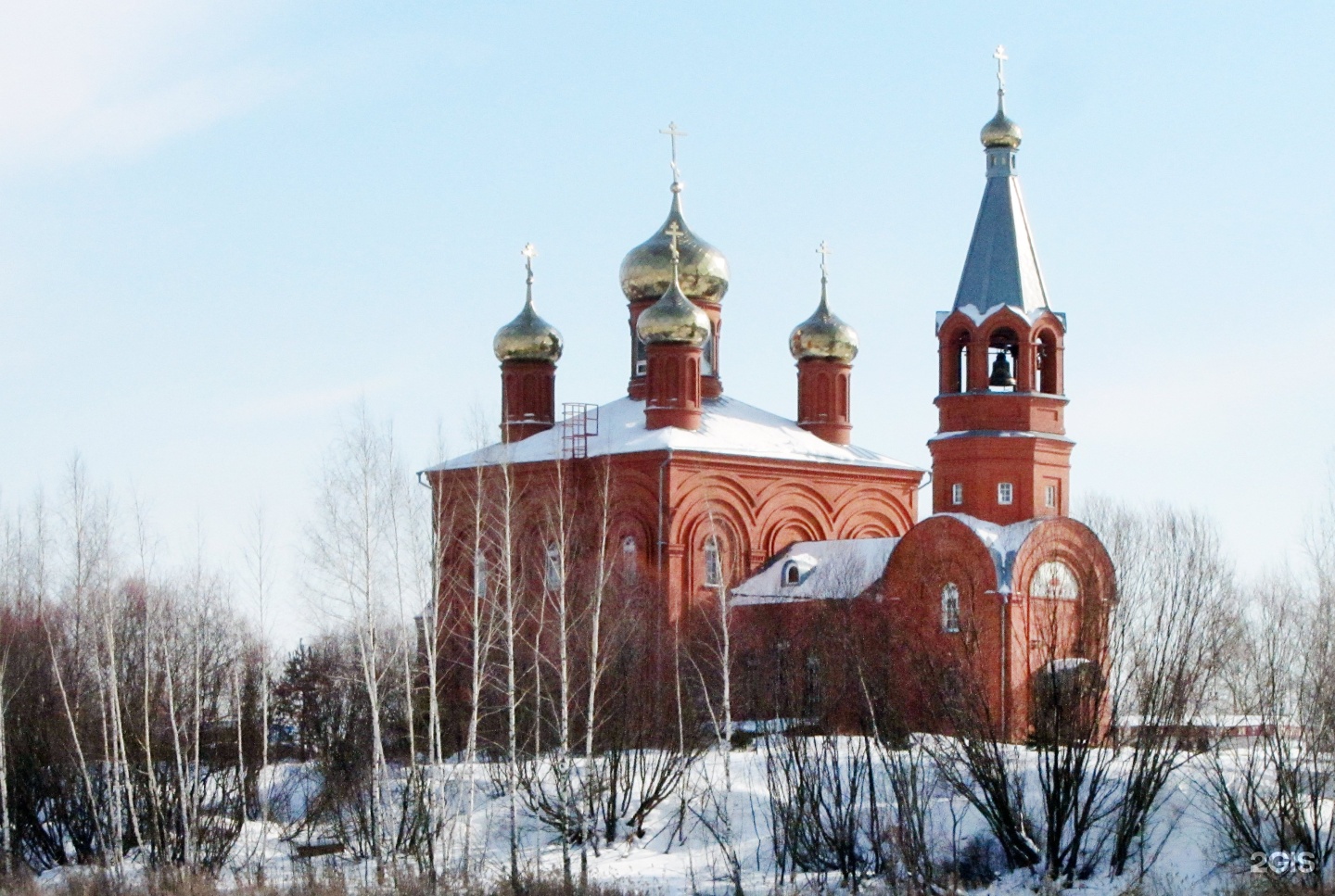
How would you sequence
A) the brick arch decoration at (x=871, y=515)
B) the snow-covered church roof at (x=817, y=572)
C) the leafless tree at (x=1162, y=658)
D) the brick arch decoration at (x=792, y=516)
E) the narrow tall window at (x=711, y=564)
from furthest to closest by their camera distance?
the brick arch decoration at (x=871, y=515), the brick arch decoration at (x=792, y=516), the narrow tall window at (x=711, y=564), the snow-covered church roof at (x=817, y=572), the leafless tree at (x=1162, y=658)

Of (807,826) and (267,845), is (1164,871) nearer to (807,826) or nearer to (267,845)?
(807,826)

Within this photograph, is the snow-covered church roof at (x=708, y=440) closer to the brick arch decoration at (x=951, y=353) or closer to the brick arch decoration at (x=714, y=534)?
the brick arch decoration at (x=714, y=534)

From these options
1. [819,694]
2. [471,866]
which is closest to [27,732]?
[471,866]

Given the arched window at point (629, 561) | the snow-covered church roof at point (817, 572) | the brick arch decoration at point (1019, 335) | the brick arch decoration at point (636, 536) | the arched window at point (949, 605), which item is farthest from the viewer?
the brick arch decoration at point (636, 536)

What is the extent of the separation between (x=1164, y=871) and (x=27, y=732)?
13.1m

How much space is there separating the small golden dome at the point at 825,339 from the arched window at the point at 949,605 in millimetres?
7372

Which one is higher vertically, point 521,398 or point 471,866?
point 521,398

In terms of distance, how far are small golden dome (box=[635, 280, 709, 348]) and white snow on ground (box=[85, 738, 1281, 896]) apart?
752cm

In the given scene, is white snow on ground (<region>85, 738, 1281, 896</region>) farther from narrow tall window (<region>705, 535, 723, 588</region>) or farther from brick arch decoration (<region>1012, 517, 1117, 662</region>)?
narrow tall window (<region>705, 535, 723, 588</region>)

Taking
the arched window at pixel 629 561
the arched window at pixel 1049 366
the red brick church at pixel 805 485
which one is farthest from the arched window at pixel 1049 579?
the arched window at pixel 629 561

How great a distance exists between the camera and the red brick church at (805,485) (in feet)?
76.8

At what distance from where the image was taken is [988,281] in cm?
2495

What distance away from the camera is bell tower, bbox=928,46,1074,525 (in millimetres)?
24578

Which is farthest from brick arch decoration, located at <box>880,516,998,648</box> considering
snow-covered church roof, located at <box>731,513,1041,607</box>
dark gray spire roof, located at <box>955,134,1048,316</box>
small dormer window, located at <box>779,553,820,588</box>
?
dark gray spire roof, located at <box>955,134,1048,316</box>
